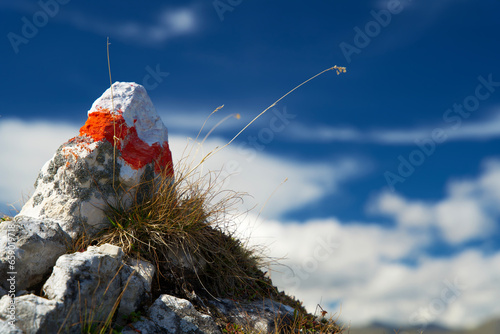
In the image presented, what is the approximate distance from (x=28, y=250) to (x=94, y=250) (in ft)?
2.19

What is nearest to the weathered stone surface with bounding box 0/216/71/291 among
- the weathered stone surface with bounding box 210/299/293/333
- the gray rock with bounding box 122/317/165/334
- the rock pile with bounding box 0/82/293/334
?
the rock pile with bounding box 0/82/293/334

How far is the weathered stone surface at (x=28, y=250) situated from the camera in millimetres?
4364

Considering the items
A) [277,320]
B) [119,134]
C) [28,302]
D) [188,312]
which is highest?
[119,134]

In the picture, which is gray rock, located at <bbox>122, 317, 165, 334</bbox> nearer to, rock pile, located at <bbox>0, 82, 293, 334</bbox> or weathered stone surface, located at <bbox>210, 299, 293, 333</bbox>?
rock pile, located at <bbox>0, 82, 293, 334</bbox>

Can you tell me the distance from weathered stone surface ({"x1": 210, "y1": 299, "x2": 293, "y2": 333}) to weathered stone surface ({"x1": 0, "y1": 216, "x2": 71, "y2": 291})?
2.17 metres

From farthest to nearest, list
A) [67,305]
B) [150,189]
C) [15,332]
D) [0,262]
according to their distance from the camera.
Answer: [150,189]
[0,262]
[67,305]
[15,332]

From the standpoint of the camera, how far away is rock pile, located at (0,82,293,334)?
159 inches

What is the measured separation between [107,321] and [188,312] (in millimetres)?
1011

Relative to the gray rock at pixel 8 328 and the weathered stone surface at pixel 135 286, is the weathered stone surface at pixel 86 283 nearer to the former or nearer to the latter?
the weathered stone surface at pixel 135 286

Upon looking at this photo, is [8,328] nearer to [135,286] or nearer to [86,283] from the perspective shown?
[86,283]

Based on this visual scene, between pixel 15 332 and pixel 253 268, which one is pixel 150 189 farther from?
pixel 15 332

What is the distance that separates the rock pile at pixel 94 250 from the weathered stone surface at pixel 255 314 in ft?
0.05

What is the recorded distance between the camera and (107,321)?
4.23 meters

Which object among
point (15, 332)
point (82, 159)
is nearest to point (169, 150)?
point (82, 159)
